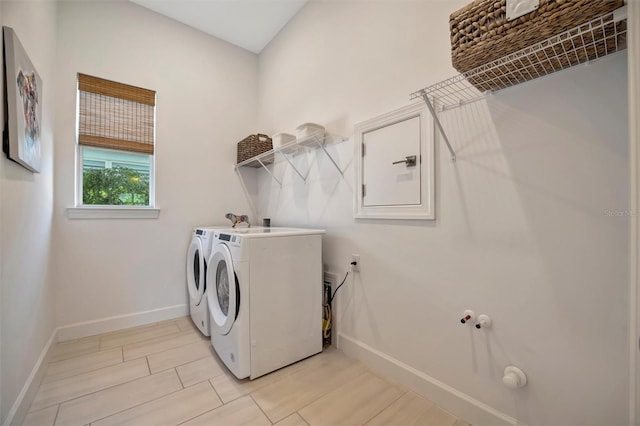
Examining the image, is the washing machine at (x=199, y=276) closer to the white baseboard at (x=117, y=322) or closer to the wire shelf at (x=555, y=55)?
the white baseboard at (x=117, y=322)

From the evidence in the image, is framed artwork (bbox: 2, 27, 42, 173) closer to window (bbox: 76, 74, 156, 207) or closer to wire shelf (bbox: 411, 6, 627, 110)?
window (bbox: 76, 74, 156, 207)

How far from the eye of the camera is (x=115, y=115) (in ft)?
7.89

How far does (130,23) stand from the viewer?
2.50m

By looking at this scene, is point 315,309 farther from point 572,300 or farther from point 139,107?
point 139,107

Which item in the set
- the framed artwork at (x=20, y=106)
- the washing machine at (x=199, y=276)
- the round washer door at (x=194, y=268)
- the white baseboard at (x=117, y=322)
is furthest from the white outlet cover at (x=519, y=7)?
the white baseboard at (x=117, y=322)

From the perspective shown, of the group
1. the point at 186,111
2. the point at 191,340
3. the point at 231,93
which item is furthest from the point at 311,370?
the point at 231,93

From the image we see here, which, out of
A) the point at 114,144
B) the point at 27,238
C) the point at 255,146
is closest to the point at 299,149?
the point at 255,146

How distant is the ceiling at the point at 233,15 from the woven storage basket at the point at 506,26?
6.81ft

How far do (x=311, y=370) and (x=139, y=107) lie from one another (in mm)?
2748

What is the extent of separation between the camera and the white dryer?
A: 2221 millimetres

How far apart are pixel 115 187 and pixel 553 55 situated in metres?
3.19

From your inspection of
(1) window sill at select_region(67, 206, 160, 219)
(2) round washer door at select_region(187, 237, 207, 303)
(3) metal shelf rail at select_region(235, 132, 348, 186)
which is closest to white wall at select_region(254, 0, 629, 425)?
(3) metal shelf rail at select_region(235, 132, 348, 186)

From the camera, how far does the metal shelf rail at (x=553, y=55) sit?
87cm

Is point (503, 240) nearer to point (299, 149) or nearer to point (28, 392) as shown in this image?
point (299, 149)
